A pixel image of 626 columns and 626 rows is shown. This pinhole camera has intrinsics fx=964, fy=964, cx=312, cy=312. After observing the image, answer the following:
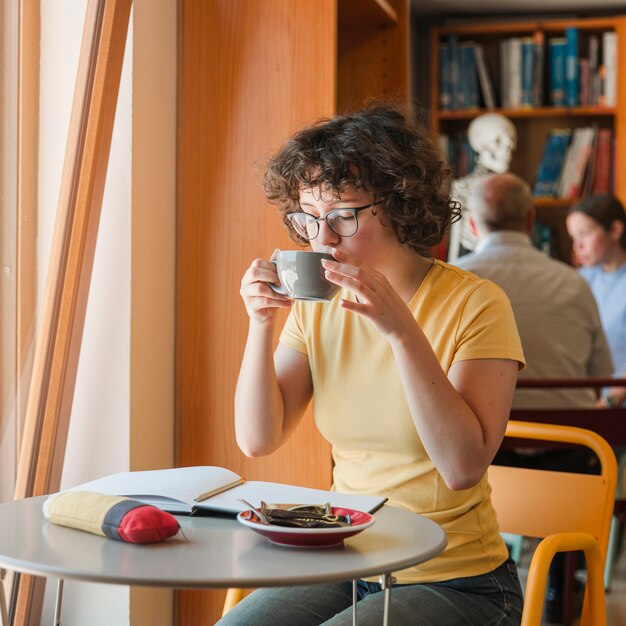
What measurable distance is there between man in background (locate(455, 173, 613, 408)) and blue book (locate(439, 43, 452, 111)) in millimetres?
1887

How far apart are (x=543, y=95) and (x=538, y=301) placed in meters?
2.24

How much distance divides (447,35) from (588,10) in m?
0.75

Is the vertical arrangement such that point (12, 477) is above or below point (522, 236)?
below

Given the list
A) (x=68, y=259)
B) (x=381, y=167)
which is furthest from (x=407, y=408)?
(x=68, y=259)

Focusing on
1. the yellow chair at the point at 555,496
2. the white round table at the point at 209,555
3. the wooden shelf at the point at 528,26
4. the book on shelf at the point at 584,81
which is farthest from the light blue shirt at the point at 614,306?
the white round table at the point at 209,555

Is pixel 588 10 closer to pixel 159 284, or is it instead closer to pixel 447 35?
pixel 447 35

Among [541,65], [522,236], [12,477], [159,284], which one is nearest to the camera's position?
[12,477]

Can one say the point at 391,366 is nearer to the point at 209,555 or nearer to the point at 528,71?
the point at 209,555

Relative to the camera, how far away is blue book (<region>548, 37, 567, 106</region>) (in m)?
4.85

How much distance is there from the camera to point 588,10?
199 inches

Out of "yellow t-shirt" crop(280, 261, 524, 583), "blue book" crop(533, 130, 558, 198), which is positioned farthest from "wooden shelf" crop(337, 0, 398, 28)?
"blue book" crop(533, 130, 558, 198)

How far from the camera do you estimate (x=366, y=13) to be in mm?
2734

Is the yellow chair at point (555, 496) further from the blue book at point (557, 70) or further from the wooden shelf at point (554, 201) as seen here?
the blue book at point (557, 70)

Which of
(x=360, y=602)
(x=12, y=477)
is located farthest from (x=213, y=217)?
(x=360, y=602)
